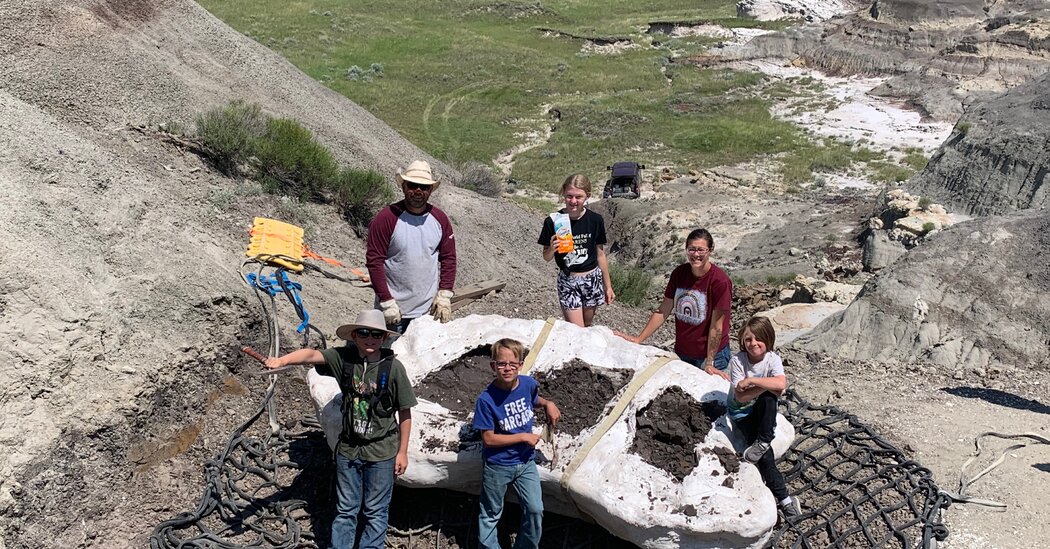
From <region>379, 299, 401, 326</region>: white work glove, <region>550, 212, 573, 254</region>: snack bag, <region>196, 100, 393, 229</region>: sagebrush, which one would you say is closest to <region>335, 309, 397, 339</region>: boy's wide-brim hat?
<region>379, 299, 401, 326</region>: white work glove

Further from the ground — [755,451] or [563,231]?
[563,231]

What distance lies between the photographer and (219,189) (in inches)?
366

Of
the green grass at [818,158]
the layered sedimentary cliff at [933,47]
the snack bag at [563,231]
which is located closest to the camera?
the snack bag at [563,231]

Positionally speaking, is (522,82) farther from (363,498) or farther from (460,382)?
(363,498)

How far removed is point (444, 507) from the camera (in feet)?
17.3

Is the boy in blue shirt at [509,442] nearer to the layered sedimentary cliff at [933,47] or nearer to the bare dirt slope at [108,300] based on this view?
the bare dirt slope at [108,300]

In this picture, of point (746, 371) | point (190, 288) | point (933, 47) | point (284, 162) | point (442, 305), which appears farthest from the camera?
point (933, 47)

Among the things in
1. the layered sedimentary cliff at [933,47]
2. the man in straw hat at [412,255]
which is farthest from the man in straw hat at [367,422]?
the layered sedimentary cliff at [933,47]

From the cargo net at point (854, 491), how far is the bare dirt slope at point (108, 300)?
409 cm

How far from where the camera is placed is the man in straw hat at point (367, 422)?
14.8 ft

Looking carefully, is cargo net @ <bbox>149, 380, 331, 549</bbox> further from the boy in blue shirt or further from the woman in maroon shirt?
the woman in maroon shirt

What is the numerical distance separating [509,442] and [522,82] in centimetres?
3532

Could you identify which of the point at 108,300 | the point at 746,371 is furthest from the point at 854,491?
the point at 108,300

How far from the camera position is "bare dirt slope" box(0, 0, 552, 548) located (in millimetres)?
5184
